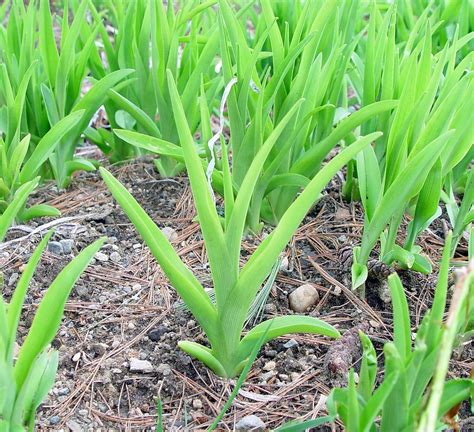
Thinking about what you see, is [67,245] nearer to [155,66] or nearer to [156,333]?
[156,333]

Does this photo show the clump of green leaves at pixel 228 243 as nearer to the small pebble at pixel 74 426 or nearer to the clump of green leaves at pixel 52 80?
the small pebble at pixel 74 426

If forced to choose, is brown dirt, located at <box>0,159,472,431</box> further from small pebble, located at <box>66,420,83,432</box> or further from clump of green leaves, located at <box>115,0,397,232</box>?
clump of green leaves, located at <box>115,0,397,232</box>

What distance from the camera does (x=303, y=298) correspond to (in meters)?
1.62

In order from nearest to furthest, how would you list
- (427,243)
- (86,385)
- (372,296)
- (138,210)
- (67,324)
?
1. (138,210)
2. (86,385)
3. (67,324)
4. (372,296)
5. (427,243)

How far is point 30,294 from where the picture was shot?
1.63 m

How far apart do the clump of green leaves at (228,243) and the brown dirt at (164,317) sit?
0.12m

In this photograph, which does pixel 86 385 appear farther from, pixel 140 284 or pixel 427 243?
pixel 427 243

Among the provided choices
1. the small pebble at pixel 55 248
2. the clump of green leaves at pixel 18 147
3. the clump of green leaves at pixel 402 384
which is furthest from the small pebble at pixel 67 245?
the clump of green leaves at pixel 402 384

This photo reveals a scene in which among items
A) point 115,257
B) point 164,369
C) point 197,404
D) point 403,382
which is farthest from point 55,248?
point 403,382

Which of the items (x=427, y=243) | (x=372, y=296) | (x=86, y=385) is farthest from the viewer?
(x=427, y=243)

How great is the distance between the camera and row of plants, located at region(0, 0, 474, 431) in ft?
3.80

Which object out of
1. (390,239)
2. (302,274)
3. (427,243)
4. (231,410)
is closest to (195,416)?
(231,410)

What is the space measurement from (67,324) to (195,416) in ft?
1.29

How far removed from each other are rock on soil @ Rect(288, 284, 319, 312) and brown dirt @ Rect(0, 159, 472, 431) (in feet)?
0.07
